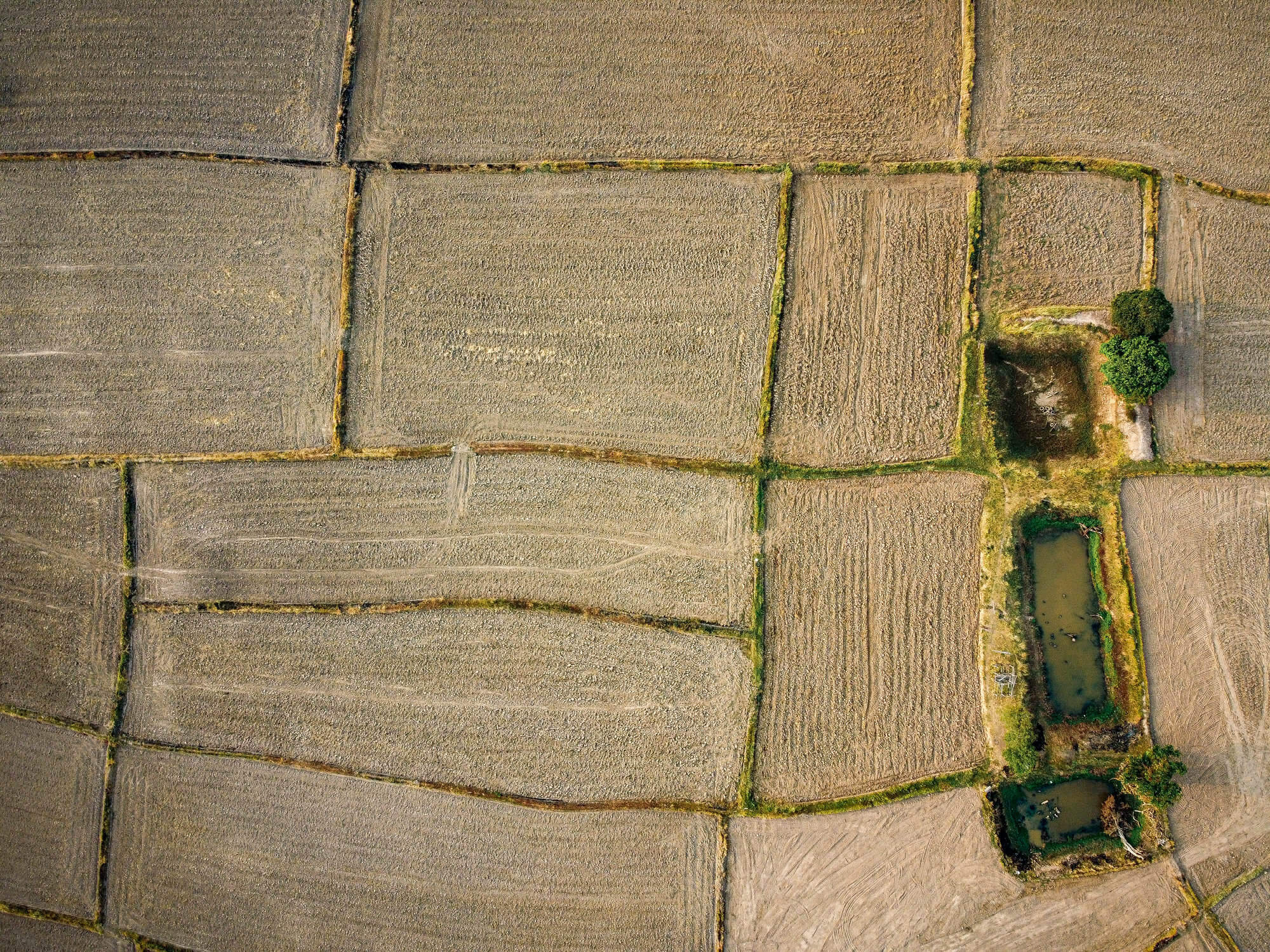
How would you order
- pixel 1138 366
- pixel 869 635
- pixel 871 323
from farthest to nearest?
pixel 871 323
pixel 869 635
pixel 1138 366

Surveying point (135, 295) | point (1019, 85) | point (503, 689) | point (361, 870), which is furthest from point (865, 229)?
point (361, 870)

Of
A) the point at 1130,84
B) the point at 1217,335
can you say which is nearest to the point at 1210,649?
the point at 1217,335

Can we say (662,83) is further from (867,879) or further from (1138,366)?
(867,879)

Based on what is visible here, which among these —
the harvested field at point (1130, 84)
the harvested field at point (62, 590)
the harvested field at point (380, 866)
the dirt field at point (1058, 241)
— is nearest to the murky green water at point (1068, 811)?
the harvested field at point (380, 866)

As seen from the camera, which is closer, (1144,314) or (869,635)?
(1144,314)

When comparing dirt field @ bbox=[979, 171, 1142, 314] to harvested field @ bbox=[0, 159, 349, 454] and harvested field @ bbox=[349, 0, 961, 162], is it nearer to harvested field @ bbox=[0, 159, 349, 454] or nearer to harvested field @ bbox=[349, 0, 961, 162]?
harvested field @ bbox=[349, 0, 961, 162]

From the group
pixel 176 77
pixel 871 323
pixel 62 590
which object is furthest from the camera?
pixel 176 77

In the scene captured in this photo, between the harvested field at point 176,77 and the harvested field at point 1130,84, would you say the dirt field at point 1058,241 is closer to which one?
the harvested field at point 1130,84
